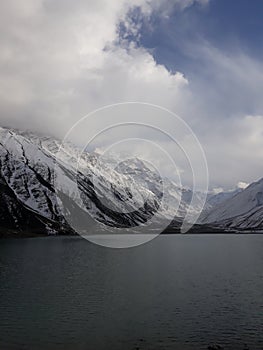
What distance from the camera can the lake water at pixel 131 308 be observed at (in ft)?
161

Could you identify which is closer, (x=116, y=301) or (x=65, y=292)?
(x=116, y=301)

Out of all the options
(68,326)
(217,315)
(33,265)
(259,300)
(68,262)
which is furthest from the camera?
(68,262)

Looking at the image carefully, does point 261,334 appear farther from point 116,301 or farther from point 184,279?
point 184,279

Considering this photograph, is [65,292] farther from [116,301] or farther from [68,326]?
[68,326]

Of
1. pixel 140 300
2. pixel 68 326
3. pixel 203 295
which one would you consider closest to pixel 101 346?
pixel 68 326

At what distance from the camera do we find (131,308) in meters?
65.9

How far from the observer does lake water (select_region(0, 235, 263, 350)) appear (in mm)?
49188

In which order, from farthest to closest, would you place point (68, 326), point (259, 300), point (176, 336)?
point (259, 300)
point (68, 326)
point (176, 336)

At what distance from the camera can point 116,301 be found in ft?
233

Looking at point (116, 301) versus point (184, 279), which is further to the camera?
point (184, 279)

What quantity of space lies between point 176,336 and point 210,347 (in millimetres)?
6031

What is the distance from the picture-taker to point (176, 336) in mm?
50406

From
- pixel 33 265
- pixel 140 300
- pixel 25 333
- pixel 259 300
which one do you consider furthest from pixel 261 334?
pixel 33 265

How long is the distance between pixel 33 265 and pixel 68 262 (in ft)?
43.1
